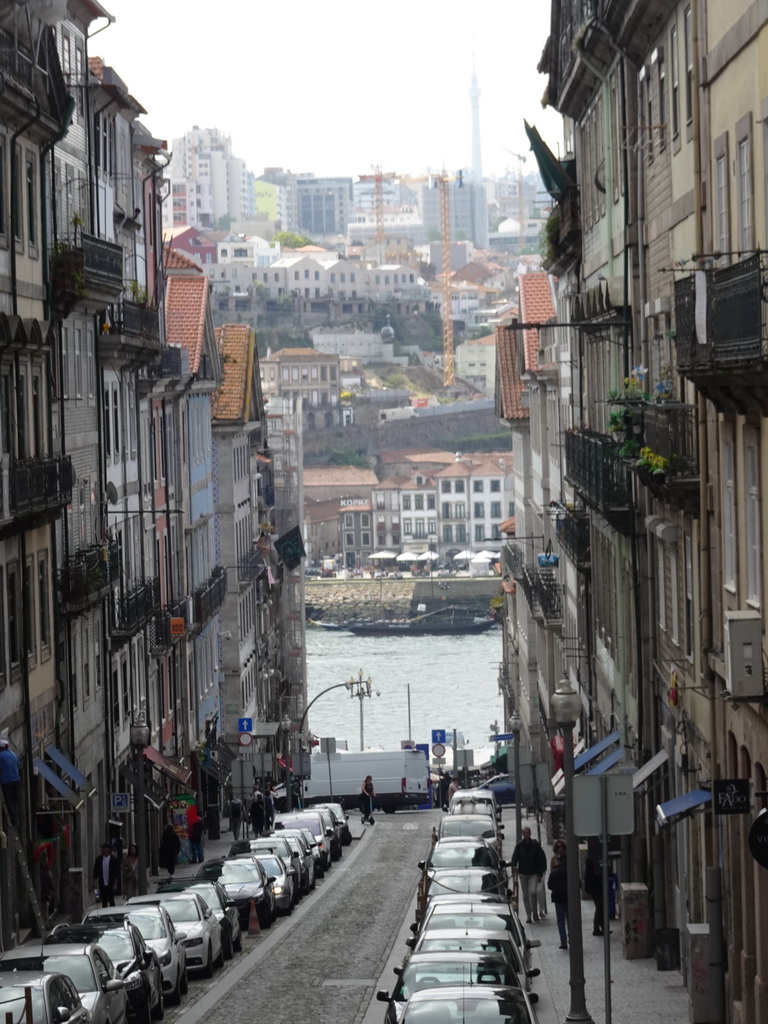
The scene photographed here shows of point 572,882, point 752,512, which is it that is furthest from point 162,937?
point 752,512

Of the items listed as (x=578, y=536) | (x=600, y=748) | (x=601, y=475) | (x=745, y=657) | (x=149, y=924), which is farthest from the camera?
(x=578, y=536)

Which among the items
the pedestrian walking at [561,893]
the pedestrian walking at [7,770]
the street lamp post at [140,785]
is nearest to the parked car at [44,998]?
the pedestrian walking at [561,893]

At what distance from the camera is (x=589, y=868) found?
31531mm

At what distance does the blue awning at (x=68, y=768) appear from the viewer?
114 ft

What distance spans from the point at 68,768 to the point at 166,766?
37.7ft

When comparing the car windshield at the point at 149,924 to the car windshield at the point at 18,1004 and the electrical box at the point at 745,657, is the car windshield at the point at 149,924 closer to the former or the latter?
the car windshield at the point at 18,1004

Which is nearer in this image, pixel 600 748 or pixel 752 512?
pixel 752 512

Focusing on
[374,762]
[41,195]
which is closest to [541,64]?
[41,195]

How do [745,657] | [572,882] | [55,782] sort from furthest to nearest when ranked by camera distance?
[55,782]
[572,882]
[745,657]

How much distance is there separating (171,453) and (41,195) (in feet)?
69.8

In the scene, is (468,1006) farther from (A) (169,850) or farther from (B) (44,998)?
(A) (169,850)

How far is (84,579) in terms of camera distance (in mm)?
37531

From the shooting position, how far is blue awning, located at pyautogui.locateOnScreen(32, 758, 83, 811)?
110 feet

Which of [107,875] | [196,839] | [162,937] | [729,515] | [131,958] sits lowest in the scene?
[196,839]
